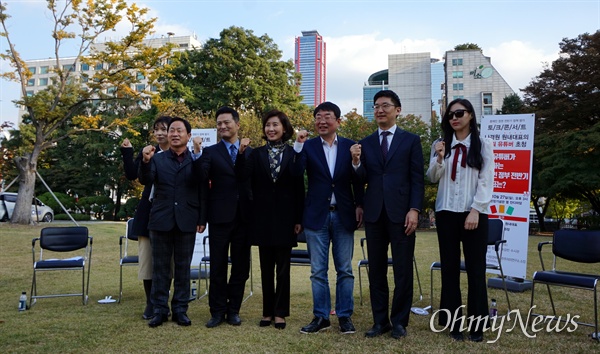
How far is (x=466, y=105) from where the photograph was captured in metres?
3.86

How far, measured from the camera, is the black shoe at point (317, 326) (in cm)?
386

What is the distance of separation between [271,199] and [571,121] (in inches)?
836

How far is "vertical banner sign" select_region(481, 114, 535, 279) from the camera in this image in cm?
656

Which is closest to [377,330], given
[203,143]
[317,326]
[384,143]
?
[317,326]

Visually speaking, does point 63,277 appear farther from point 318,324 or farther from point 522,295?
point 522,295

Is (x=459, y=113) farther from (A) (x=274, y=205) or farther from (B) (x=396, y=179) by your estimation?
(A) (x=274, y=205)

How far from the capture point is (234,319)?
164 inches

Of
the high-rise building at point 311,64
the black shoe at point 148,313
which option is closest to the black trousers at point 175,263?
the black shoe at point 148,313

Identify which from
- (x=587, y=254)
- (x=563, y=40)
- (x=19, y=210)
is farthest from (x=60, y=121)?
(x=563, y=40)

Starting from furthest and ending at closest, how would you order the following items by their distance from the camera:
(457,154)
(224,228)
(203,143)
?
(203,143), (224,228), (457,154)

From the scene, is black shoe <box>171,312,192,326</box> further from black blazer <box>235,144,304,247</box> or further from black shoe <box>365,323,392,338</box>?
black shoe <box>365,323,392,338</box>

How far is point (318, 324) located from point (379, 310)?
538mm

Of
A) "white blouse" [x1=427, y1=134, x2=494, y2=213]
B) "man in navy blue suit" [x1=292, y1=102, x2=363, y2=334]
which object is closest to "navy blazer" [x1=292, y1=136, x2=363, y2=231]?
"man in navy blue suit" [x1=292, y1=102, x2=363, y2=334]

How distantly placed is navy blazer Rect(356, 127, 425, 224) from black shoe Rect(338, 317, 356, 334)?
0.88 metres
